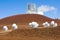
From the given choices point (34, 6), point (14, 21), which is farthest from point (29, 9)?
point (14, 21)

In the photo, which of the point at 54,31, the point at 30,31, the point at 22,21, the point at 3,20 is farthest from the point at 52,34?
the point at 3,20

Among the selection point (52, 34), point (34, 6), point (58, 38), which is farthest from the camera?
point (34, 6)

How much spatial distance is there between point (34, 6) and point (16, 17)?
15.1 meters

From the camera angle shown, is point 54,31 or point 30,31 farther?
point 30,31

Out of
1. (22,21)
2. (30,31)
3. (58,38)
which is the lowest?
(58,38)

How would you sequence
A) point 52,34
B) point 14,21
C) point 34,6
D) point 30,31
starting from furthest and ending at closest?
point 14,21, point 34,6, point 30,31, point 52,34

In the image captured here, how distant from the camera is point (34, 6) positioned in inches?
3425

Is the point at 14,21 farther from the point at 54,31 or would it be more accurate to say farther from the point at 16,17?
the point at 54,31

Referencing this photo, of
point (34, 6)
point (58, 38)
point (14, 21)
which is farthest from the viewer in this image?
point (14, 21)

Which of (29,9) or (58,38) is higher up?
(29,9)

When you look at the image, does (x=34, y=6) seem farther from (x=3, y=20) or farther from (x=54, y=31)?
(x=54, y=31)

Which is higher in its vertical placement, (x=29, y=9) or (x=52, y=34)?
(x=29, y=9)

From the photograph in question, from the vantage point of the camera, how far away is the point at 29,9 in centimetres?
8994

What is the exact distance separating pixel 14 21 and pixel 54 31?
2443 inches
